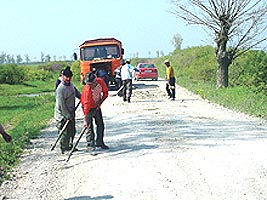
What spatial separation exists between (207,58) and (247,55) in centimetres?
1267

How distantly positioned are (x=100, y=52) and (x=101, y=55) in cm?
19

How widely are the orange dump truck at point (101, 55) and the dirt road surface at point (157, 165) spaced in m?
13.5

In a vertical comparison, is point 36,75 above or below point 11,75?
below

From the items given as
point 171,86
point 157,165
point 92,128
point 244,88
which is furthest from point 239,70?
point 157,165

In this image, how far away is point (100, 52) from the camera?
28656mm

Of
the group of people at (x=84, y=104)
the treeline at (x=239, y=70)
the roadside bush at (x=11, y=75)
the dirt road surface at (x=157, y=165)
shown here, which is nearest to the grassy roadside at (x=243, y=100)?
the treeline at (x=239, y=70)

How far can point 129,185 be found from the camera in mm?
7926

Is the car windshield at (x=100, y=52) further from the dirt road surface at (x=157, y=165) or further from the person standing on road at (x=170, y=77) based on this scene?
the dirt road surface at (x=157, y=165)

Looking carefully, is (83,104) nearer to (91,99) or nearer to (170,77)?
(91,99)

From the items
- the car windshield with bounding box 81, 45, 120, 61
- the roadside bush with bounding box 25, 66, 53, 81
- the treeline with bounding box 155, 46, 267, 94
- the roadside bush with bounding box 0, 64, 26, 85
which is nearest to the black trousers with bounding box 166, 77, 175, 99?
the treeline with bounding box 155, 46, 267, 94

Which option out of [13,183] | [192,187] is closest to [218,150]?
[192,187]

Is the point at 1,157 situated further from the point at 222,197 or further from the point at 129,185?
the point at 222,197

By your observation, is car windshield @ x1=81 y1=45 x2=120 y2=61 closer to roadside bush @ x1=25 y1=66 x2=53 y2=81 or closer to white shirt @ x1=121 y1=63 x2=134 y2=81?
white shirt @ x1=121 y1=63 x2=134 y2=81

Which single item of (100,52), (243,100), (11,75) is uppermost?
(100,52)
